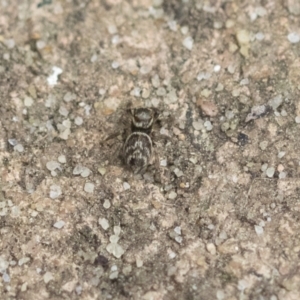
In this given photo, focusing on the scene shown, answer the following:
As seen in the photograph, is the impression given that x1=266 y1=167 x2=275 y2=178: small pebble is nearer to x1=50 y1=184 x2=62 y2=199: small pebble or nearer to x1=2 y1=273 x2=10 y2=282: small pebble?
x1=50 y1=184 x2=62 y2=199: small pebble

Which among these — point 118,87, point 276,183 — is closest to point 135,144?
point 118,87

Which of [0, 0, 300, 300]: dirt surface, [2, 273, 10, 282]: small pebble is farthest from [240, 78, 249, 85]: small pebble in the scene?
[2, 273, 10, 282]: small pebble

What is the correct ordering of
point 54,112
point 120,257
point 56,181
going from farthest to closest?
point 54,112, point 56,181, point 120,257

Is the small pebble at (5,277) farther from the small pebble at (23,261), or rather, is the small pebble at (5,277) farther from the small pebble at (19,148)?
the small pebble at (19,148)

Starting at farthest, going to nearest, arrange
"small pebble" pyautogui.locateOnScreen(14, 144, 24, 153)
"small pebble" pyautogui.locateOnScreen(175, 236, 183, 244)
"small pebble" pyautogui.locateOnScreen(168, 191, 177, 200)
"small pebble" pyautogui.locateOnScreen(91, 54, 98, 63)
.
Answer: "small pebble" pyautogui.locateOnScreen(91, 54, 98, 63), "small pebble" pyautogui.locateOnScreen(14, 144, 24, 153), "small pebble" pyautogui.locateOnScreen(168, 191, 177, 200), "small pebble" pyautogui.locateOnScreen(175, 236, 183, 244)

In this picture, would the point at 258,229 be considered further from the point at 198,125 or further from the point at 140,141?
the point at 140,141

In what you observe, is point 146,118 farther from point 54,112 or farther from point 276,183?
point 276,183

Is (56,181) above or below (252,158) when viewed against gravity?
below
